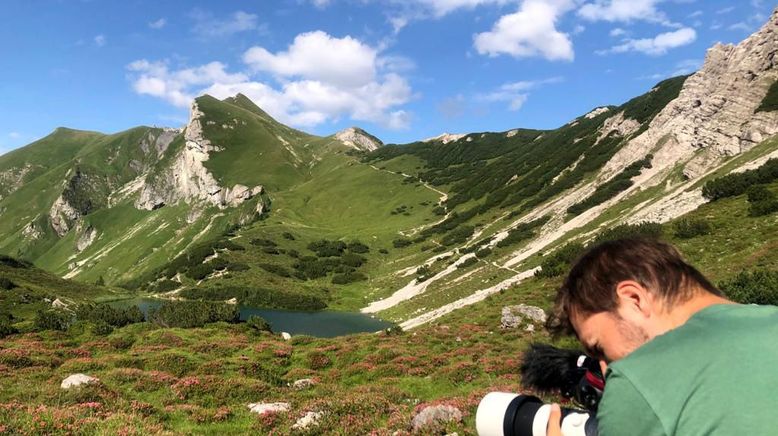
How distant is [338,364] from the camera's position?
2411cm

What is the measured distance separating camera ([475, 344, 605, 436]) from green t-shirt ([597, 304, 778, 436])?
76cm

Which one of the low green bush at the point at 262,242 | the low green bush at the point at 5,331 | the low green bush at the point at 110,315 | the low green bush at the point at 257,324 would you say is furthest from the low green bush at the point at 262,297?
the low green bush at the point at 5,331

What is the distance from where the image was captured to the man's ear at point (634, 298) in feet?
9.14

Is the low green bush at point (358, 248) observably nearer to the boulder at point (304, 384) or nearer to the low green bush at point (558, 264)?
the low green bush at point (558, 264)

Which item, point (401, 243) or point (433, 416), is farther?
point (401, 243)

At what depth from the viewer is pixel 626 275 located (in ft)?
9.50

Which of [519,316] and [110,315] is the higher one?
[110,315]

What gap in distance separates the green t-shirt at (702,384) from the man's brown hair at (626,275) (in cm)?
50

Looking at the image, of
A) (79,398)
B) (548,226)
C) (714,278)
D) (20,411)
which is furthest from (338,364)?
(548,226)

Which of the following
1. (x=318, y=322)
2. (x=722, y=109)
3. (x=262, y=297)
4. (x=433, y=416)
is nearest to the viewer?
(x=433, y=416)

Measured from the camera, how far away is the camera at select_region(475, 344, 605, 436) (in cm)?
308

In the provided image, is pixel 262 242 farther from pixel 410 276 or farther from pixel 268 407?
pixel 268 407

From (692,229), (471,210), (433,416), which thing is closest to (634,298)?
(433,416)

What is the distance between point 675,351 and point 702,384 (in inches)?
7.4
